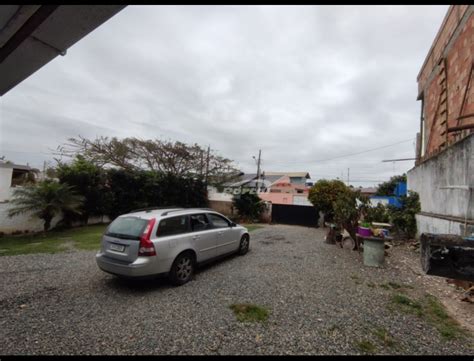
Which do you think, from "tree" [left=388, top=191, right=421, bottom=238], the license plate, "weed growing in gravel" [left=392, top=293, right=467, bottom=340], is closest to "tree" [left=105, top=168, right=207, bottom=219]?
the license plate

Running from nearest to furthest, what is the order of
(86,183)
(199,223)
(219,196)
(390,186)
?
(199,223), (86,183), (219,196), (390,186)

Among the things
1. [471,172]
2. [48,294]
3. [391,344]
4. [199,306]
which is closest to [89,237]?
[48,294]

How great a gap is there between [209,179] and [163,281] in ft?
51.9

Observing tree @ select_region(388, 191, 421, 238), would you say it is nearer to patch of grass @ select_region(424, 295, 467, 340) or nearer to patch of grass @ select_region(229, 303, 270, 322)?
patch of grass @ select_region(424, 295, 467, 340)

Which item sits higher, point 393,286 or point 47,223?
Result: point 393,286

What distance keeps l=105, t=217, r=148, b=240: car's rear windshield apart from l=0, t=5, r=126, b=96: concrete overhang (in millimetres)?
2817

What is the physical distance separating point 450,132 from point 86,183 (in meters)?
14.6

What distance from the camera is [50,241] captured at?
8266mm

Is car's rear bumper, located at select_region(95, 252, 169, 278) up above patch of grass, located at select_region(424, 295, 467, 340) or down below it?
above

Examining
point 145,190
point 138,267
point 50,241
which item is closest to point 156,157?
point 145,190

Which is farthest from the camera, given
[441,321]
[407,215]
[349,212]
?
[407,215]

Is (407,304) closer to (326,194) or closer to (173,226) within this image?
(173,226)

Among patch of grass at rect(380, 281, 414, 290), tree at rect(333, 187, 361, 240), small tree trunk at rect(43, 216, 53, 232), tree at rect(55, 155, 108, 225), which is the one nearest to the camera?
patch of grass at rect(380, 281, 414, 290)

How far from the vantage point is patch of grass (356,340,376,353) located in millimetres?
2631
